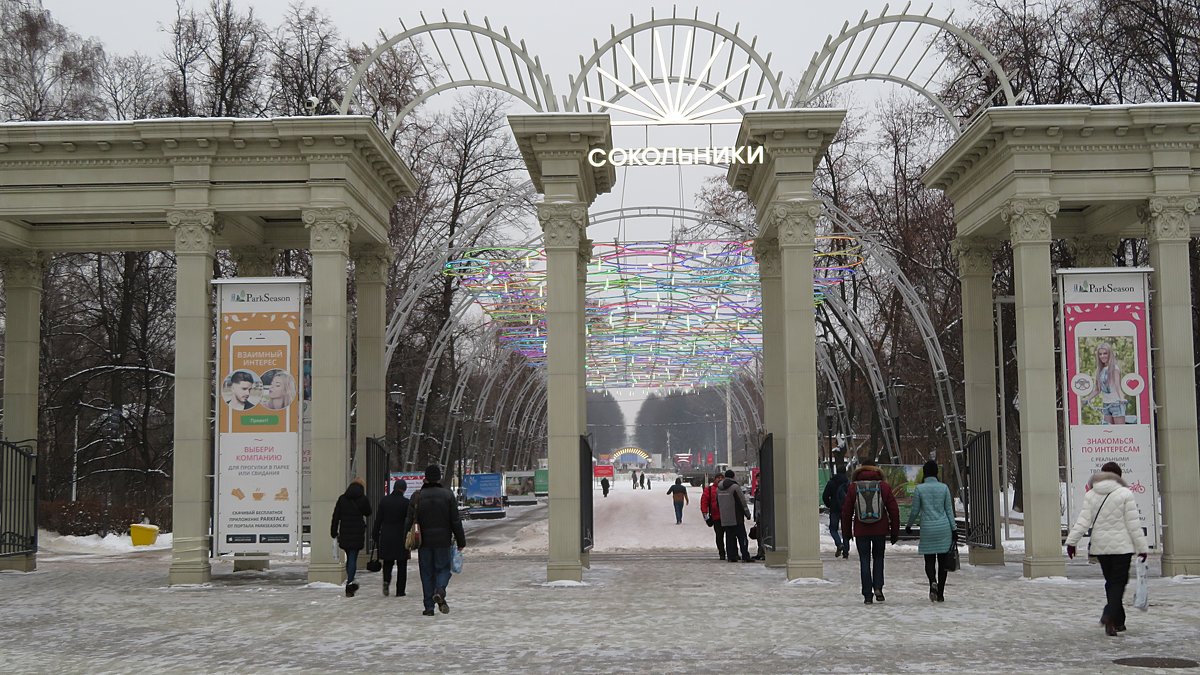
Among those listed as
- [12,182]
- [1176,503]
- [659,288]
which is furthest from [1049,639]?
[659,288]

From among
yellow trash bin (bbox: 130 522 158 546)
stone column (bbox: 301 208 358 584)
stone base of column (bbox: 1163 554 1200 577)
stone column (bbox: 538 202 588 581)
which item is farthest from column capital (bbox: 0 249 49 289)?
stone base of column (bbox: 1163 554 1200 577)

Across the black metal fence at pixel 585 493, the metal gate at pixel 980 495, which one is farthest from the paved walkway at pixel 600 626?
the black metal fence at pixel 585 493

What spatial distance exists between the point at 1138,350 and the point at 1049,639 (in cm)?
832

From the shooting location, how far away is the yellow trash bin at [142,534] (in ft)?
94.7

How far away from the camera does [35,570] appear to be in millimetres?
21719

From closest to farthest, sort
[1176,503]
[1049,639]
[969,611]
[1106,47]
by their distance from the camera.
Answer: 1. [1049,639]
2. [969,611]
3. [1176,503]
4. [1106,47]

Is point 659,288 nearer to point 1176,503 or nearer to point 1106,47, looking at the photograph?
point 1106,47

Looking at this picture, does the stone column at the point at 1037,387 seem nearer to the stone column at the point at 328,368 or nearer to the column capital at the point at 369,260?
the stone column at the point at 328,368

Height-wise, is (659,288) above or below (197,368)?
above

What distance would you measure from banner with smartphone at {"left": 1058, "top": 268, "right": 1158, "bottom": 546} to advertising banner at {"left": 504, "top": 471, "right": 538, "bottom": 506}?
1402 inches

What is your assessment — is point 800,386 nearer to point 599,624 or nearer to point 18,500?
point 599,624

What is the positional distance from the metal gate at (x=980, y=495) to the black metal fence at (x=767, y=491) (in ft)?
10.7

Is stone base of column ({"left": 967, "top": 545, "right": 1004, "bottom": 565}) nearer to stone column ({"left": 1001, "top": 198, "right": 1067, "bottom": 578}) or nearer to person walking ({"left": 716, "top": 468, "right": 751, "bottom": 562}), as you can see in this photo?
stone column ({"left": 1001, "top": 198, "right": 1067, "bottom": 578})

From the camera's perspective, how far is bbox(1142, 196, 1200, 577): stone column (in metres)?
18.2
